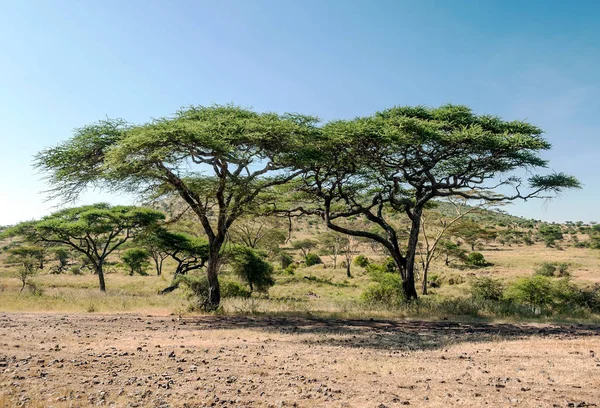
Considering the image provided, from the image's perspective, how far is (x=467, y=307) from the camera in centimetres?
1465

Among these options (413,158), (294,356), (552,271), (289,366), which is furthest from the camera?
(552,271)

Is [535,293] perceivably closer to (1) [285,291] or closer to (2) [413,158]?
(2) [413,158]

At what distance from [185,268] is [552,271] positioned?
96.4 ft

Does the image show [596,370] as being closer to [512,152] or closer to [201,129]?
[512,152]

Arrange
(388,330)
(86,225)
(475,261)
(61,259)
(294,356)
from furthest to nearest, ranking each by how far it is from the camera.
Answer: (61,259) → (475,261) → (86,225) → (388,330) → (294,356)

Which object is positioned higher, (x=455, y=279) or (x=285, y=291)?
(x=455, y=279)

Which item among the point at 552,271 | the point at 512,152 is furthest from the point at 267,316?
the point at 552,271

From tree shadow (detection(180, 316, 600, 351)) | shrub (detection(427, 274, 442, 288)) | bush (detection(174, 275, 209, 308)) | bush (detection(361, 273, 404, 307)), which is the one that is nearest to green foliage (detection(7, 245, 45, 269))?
bush (detection(174, 275, 209, 308))

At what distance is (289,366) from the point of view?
6.75 meters

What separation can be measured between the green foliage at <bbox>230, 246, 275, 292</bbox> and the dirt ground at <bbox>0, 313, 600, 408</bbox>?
54.6 feet

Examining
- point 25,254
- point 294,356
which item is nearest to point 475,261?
point 294,356

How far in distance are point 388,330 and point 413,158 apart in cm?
706

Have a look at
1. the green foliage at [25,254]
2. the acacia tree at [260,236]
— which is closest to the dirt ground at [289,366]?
the acacia tree at [260,236]

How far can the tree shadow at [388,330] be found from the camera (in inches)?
367
